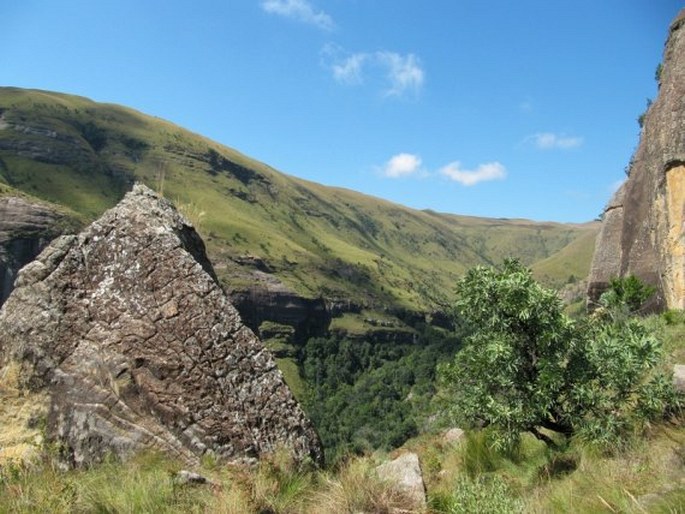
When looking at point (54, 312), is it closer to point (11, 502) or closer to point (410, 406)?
point (11, 502)

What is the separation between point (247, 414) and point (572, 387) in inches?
202

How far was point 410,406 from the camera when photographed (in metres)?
152

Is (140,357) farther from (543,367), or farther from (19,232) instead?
(19,232)

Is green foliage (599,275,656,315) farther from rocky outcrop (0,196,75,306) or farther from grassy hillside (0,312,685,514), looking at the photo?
rocky outcrop (0,196,75,306)

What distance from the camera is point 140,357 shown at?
7.75 metres

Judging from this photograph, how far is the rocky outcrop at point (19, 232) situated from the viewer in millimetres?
171750

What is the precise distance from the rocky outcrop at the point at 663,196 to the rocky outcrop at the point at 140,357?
2183cm

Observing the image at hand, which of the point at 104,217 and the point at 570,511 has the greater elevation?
the point at 104,217

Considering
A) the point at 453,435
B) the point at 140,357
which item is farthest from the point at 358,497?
the point at 453,435

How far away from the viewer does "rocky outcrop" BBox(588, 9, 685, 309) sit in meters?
24.3

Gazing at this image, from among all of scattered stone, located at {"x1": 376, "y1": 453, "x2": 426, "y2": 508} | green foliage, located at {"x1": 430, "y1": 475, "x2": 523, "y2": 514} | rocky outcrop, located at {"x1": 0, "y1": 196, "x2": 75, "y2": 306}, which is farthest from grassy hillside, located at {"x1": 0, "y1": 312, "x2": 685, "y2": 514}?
rocky outcrop, located at {"x1": 0, "y1": 196, "x2": 75, "y2": 306}

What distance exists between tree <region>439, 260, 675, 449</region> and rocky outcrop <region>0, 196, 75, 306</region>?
187204 millimetres

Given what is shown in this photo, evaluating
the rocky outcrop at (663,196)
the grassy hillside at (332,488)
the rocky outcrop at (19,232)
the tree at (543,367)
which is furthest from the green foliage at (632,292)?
the rocky outcrop at (19,232)

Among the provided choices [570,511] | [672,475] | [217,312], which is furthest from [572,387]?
[217,312]
